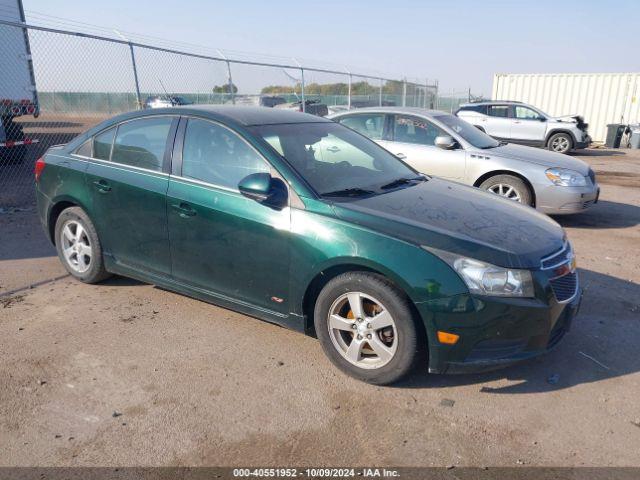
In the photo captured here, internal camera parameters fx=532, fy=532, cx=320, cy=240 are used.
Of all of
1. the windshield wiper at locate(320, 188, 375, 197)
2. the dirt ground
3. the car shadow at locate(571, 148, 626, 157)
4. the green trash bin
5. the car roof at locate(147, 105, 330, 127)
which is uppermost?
the car roof at locate(147, 105, 330, 127)

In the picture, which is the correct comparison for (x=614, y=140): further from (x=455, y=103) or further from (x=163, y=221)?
(x=163, y=221)

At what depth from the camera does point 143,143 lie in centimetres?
436

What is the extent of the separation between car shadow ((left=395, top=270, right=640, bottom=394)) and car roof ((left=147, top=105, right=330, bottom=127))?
221cm

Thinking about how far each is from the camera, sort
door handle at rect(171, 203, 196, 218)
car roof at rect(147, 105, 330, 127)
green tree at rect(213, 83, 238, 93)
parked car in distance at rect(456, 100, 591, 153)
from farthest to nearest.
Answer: parked car in distance at rect(456, 100, 591, 153) < green tree at rect(213, 83, 238, 93) < car roof at rect(147, 105, 330, 127) < door handle at rect(171, 203, 196, 218)

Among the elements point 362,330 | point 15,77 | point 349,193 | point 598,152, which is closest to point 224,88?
point 15,77

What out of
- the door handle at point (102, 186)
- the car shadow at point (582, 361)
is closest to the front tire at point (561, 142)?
the car shadow at point (582, 361)

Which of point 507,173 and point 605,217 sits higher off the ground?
point 507,173

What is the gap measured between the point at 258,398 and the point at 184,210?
4.97 feet

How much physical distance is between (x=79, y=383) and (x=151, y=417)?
656mm

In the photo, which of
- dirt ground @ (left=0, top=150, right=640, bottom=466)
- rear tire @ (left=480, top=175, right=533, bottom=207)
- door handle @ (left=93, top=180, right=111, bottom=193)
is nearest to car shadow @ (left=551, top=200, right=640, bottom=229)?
rear tire @ (left=480, top=175, right=533, bottom=207)

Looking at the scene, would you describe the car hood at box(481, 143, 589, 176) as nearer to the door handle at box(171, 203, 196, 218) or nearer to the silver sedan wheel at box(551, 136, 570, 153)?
the door handle at box(171, 203, 196, 218)

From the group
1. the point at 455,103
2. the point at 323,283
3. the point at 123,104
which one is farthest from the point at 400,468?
the point at 455,103

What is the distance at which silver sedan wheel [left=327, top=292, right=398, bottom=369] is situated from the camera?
10.7ft

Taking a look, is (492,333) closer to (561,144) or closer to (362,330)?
(362,330)
